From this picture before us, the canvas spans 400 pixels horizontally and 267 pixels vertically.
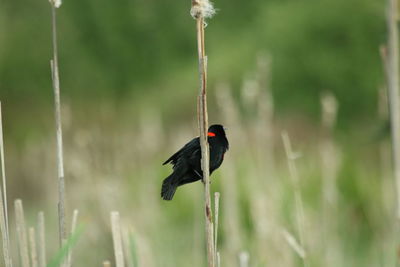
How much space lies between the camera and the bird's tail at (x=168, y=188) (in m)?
0.76

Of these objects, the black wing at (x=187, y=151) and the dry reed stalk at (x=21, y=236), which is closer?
the black wing at (x=187, y=151)

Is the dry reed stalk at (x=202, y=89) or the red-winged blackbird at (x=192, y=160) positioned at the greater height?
the dry reed stalk at (x=202, y=89)

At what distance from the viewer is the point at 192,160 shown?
87cm

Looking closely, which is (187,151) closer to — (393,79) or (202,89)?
(202,89)

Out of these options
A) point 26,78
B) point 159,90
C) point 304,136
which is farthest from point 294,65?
point 26,78

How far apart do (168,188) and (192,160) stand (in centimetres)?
10

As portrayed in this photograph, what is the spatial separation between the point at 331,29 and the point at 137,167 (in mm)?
5264

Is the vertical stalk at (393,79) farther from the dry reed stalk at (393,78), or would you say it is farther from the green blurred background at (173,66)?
the green blurred background at (173,66)

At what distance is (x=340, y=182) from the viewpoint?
4109 millimetres

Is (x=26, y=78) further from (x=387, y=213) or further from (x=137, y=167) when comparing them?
(x=387, y=213)

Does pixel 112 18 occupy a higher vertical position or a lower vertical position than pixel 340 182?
higher

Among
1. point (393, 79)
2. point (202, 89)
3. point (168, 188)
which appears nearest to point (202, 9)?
point (202, 89)

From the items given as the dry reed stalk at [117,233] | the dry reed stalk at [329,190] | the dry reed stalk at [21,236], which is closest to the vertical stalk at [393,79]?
the dry reed stalk at [329,190]

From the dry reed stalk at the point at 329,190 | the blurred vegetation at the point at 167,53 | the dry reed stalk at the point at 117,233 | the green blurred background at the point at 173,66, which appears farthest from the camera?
the blurred vegetation at the point at 167,53
